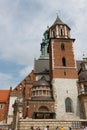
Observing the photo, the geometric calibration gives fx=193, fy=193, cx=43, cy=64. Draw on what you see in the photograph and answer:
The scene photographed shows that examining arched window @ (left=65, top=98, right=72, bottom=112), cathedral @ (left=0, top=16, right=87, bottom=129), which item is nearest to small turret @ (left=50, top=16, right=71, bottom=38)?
cathedral @ (left=0, top=16, right=87, bottom=129)

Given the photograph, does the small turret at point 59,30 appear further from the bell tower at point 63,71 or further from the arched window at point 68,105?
the arched window at point 68,105

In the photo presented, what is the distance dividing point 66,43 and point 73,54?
110 inches

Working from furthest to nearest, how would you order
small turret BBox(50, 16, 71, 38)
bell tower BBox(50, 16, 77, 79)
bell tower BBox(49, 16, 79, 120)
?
small turret BBox(50, 16, 71, 38) → bell tower BBox(50, 16, 77, 79) → bell tower BBox(49, 16, 79, 120)

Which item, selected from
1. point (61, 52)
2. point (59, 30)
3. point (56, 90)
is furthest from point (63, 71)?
point (59, 30)

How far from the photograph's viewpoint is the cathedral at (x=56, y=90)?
33344 mm

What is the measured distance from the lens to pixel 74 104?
112 ft

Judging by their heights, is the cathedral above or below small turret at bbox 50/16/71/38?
below

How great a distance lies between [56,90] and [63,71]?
13.6 ft

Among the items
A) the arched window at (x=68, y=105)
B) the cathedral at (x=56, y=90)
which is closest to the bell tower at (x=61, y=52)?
the cathedral at (x=56, y=90)

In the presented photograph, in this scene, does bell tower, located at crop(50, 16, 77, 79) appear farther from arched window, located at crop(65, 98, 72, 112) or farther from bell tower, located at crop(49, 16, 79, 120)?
arched window, located at crop(65, 98, 72, 112)

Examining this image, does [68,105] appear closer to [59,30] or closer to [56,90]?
[56,90]

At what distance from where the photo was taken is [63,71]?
37.1 m

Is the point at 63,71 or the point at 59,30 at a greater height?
the point at 59,30

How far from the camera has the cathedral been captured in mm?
33344
